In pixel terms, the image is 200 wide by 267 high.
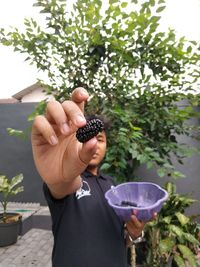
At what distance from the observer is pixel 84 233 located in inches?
48.7

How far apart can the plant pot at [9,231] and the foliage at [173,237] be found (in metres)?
2.09

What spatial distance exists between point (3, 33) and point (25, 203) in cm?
336

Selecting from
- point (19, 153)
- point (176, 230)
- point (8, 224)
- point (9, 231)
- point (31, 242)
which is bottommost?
point (31, 242)

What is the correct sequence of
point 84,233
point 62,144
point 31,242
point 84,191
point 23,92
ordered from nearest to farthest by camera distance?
1. point 62,144
2. point 84,233
3. point 84,191
4. point 31,242
5. point 23,92

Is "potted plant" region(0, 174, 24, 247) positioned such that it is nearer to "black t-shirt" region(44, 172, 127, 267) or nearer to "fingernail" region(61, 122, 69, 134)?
"black t-shirt" region(44, 172, 127, 267)

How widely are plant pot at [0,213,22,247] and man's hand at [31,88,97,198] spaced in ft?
10.7

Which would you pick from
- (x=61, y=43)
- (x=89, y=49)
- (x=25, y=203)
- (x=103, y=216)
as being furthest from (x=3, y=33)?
(x=25, y=203)

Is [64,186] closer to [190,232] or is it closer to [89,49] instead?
[89,49]

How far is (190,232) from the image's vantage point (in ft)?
9.73

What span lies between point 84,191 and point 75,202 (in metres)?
0.10

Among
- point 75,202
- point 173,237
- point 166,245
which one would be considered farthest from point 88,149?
point 173,237

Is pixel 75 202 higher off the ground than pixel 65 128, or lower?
lower

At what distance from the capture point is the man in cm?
85

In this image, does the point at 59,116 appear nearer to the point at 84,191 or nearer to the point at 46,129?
the point at 46,129
